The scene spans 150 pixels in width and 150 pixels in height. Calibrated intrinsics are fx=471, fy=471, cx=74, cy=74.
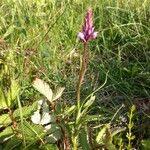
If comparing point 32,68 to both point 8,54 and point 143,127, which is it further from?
point 143,127

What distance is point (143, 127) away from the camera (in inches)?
66.4

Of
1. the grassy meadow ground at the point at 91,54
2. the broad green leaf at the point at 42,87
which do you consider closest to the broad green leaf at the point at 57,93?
the broad green leaf at the point at 42,87

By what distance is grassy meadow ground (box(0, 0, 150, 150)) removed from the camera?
192cm

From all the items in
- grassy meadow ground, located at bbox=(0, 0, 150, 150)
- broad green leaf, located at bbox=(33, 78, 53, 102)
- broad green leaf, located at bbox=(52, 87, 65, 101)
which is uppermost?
broad green leaf, located at bbox=(33, 78, 53, 102)

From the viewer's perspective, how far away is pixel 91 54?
7.98 feet

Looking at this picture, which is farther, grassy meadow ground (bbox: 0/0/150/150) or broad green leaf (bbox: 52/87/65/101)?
grassy meadow ground (bbox: 0/0/150/150)

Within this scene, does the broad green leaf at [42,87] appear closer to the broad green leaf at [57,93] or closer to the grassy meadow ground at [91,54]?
the broad green leaf at [57,93]

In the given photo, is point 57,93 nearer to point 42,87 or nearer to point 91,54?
point 42,87

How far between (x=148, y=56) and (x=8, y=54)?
2.22 feet

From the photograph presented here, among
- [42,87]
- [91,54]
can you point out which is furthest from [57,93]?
[91,54]

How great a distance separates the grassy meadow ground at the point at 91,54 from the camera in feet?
6.30

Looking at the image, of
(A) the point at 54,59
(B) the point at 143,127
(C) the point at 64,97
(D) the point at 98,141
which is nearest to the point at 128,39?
(A) the point at 54,59

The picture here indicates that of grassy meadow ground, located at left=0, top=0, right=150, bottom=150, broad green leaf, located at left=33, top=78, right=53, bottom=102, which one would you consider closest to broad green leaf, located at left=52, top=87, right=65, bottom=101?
broad green leaf, located at left=33, top=78, right=53, bottom=102

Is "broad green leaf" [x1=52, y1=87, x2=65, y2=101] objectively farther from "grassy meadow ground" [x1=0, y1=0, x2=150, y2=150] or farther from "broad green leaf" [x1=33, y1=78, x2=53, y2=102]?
"grassy meadow ground" [x1=0, y1=0, x2=150, y2=150]
